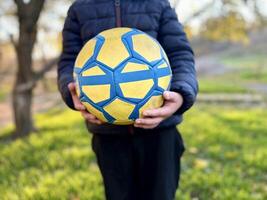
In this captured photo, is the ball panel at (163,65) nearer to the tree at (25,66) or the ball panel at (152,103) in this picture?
the ball panel at (152,103)

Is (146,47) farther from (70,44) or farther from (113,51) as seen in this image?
(70,44)

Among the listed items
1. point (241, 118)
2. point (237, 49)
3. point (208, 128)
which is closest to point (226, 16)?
point (241, 118)

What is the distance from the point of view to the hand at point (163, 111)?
1519 millimetres

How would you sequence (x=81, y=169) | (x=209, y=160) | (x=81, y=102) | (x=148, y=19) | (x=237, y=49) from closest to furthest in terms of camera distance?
(x=81, y=102), (x=148, y=19), (x=81, y=169), (x=209, y=160), (x=237, y=49)

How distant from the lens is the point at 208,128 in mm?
5086

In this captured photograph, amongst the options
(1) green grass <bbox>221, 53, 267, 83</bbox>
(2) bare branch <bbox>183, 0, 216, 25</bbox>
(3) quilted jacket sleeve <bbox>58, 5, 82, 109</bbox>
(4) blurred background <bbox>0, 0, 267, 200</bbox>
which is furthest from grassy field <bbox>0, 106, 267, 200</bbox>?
(1) green grass <bbox>221, 53, 267, 83</bbox>

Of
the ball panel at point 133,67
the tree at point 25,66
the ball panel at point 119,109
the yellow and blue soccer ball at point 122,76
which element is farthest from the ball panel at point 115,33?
the tree at point 25,66

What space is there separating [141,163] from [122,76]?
0.49m

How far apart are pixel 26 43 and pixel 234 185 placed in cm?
302

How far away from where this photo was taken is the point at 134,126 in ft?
5.63

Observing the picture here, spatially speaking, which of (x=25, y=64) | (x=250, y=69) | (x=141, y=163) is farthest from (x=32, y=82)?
(x=250, y=69)

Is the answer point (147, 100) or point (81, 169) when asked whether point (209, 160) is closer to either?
point (81, 169)

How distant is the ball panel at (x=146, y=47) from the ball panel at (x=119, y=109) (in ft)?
0.57

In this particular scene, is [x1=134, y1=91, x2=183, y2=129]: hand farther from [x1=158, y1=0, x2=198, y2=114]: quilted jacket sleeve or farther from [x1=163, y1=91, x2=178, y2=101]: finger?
[x1=158, y1=0, x2=198, y2=114]: quilted jacket sleeve
